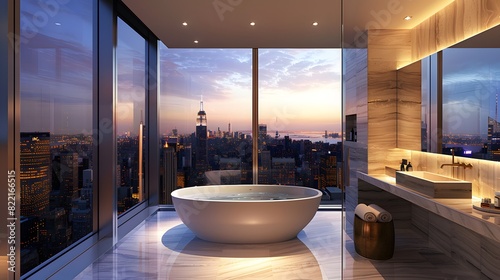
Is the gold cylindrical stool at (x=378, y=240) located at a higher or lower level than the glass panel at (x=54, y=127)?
lower

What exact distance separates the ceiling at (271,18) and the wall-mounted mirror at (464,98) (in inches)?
25.7

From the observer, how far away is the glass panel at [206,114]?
18.3 ft

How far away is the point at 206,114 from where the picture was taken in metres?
5.58

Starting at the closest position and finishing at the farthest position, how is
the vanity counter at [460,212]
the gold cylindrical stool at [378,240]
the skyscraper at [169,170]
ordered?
the vanity counter at [460,212] < the gold cylindrical stool at [378,240] < the skyscraper at [169,170]

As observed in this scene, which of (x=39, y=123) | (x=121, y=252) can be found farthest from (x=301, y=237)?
(x=39, y=123)

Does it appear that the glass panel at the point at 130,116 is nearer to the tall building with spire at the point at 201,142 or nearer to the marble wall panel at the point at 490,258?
the tall building with spire at the point at 201,142

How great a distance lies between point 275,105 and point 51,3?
3382mm

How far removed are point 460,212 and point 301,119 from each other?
3.17 metres

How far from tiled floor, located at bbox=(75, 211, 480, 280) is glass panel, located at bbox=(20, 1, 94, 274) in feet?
1.71

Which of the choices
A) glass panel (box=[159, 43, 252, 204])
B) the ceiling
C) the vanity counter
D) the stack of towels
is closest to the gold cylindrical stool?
the stack of towels

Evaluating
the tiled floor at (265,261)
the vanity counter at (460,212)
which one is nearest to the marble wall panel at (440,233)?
the tiled floor at (265,261)

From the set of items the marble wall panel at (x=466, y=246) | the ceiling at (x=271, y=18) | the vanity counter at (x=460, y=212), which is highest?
the ceiling at (x=271, y=18)

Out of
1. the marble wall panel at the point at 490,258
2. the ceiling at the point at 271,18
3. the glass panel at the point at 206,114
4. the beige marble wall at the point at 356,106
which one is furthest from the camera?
the glass panel at the point at 206,114

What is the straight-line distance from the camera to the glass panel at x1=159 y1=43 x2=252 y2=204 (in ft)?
18.3
